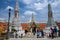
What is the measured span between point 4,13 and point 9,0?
0.58 meters

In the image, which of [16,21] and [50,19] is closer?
[50,19]

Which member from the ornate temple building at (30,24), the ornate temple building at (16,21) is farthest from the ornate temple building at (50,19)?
the ornate temple building at (16,21)

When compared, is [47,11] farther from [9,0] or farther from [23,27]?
[9,0]

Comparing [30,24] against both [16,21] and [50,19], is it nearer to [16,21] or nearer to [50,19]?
[16,21]

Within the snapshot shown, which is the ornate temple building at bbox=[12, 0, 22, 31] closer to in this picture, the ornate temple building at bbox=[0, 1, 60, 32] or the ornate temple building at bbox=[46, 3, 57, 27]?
the ornate temple building at bbox=[0, 1, 60, 32]

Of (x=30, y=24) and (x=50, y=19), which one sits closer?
(x=50, y=19)

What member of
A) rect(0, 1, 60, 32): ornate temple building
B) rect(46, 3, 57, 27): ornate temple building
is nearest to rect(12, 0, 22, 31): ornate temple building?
rect(0, 1, 60, 32): ornate temple building

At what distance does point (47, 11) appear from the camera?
598 centimetres

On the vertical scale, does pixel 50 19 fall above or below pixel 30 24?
above

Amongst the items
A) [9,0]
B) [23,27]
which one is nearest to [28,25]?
[23,27]

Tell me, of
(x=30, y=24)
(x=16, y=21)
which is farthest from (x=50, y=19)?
(x=16, y=21)

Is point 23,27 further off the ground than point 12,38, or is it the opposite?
point 23,27

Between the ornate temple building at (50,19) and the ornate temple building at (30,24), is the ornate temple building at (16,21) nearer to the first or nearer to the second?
the ornate temple building at (30,24)

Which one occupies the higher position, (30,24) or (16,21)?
(16,21)
